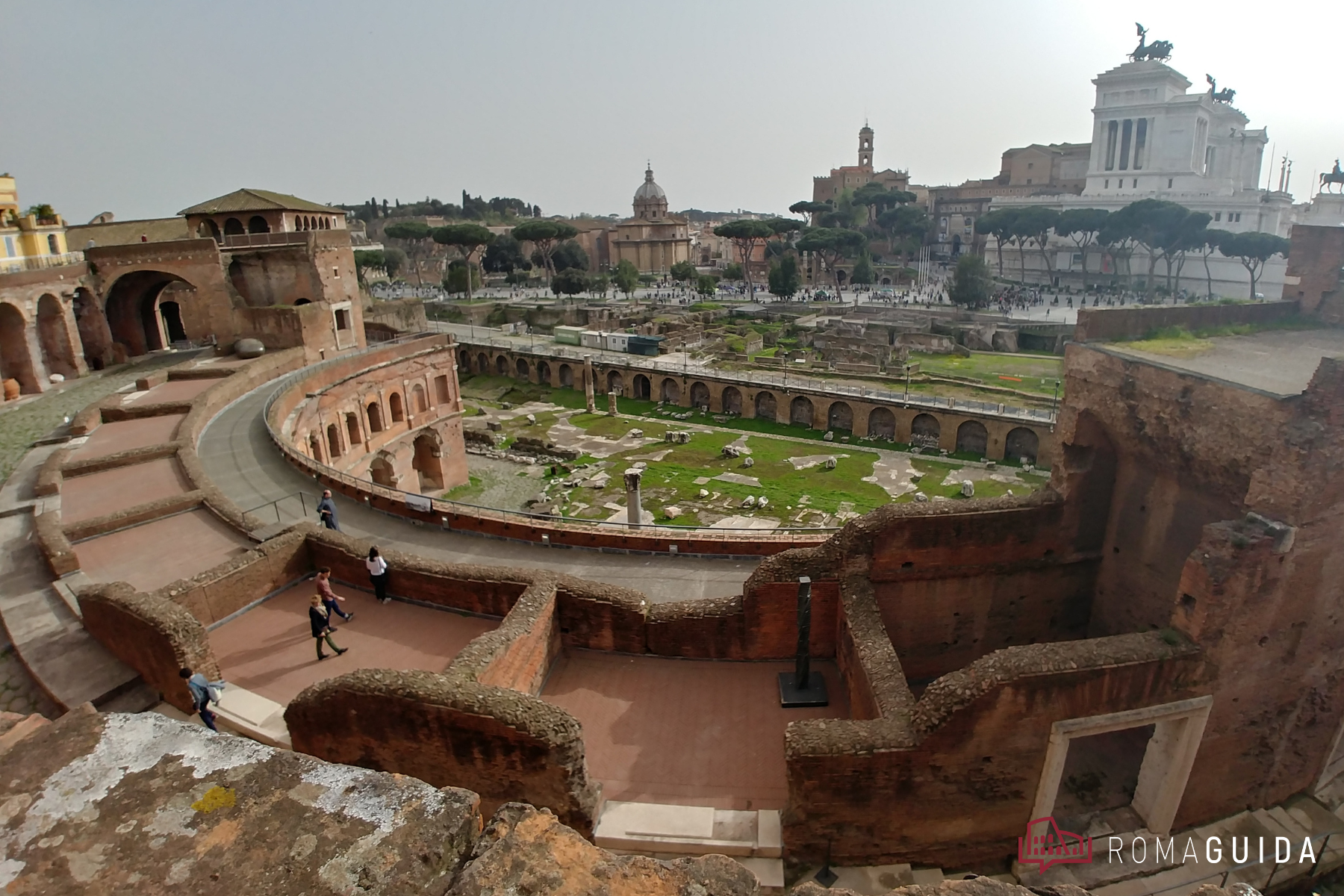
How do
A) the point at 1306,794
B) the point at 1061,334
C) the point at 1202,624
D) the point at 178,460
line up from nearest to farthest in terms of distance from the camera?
1. the point at 1202,624
2. the point at 1306,794
3. the point at 178,460
4. the point at 1061,334

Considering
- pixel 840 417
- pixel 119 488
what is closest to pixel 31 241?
pixel 119 488

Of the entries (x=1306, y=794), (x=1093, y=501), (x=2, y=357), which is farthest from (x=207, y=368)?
(x=1306, y=794)

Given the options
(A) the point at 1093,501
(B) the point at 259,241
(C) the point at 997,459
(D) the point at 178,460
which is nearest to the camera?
(A) the point at 1093,501

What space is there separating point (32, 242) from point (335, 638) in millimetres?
35008

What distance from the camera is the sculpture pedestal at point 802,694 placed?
377 inches

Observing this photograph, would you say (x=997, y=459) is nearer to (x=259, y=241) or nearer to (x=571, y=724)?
(x=571, y=724)

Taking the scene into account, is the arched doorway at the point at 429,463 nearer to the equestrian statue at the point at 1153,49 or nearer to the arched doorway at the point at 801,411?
the arched doorway at the point at 801,411

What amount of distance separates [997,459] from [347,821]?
35308 mm

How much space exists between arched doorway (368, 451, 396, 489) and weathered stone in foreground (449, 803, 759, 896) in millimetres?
27385

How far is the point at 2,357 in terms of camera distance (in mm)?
23938

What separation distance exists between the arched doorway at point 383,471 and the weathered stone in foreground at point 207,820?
87.7 ft

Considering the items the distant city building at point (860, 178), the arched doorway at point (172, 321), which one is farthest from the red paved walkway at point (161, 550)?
the distant city building at point (860, 178)

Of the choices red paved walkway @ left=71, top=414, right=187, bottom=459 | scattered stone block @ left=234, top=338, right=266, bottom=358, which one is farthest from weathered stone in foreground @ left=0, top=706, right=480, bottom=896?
scattered stone block @ left=234, top=338, right=266, bottom=358

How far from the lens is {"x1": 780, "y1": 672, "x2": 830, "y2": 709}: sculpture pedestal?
9586mm
